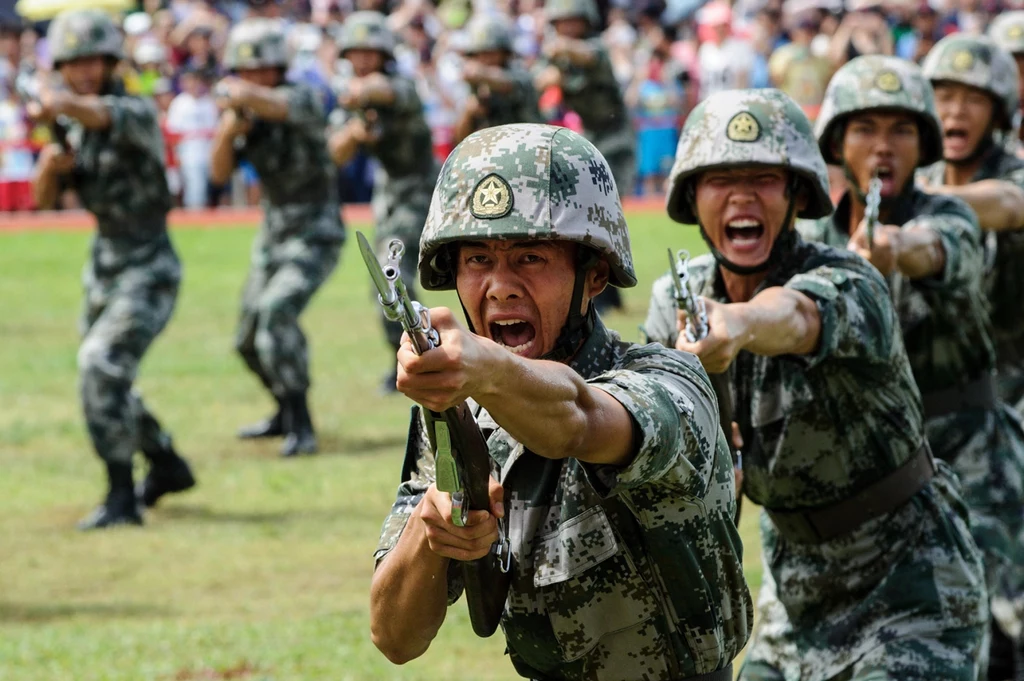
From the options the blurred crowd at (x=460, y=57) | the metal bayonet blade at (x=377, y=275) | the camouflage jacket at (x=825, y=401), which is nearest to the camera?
the metal bayonet blade at (x=377, y=275)

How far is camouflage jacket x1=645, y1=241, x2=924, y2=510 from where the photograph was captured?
17.5 feet

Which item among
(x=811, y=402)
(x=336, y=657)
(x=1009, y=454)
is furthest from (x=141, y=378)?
(x=811, y=402)

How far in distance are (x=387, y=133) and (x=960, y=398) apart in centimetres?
883

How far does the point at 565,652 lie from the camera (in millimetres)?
4098

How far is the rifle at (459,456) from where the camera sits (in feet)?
9.87

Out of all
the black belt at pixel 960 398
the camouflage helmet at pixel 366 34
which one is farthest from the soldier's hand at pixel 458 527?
the camouflage helmet at pixel 366 34

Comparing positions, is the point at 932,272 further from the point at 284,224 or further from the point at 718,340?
the point at 284,224

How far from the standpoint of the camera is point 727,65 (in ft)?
79.8

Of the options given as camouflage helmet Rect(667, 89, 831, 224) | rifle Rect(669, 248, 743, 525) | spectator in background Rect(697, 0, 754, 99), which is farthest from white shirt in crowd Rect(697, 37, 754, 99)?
rifle Rect(669, 248, 743, 525)

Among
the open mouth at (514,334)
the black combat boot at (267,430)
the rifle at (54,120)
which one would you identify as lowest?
the black combat boot at (267,430)

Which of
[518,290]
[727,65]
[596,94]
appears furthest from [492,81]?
[518,290]

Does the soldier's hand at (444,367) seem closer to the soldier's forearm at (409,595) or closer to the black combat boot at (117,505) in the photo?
the soldier's forearm at (409,595)

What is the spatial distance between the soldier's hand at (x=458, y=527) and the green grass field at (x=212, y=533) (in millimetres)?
4191

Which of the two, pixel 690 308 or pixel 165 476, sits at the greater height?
pixel 690 308
